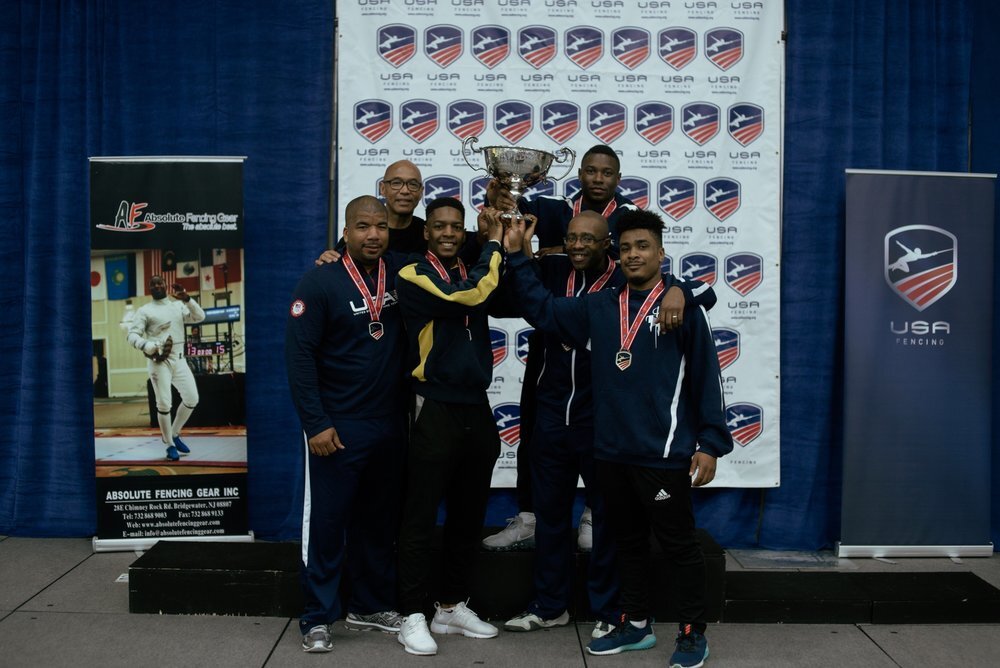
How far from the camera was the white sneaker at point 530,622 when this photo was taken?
131 inches

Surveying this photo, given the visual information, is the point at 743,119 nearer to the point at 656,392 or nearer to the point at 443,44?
the point at 443,44

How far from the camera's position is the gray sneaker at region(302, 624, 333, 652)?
3.13 m

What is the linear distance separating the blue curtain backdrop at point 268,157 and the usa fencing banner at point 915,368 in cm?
17

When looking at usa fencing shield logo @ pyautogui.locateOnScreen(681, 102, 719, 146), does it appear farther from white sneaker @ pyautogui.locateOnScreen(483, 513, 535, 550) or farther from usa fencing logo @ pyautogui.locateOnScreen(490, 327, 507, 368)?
white sneaker @ pyautogui.locateOnScreen(483, 513, 535, 550)

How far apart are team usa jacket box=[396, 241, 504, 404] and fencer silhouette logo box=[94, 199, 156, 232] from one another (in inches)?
68.1

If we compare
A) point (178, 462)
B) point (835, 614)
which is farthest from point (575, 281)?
point (178, 462)

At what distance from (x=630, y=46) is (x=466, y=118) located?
0.89 meters

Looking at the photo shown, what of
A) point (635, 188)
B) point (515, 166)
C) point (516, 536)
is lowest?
point (516, 536)

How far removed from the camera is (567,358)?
320 cm

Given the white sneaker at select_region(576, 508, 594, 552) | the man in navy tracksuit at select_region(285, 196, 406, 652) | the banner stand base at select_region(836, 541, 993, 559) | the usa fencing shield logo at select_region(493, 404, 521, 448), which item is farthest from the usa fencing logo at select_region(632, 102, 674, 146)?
the banner stand base at select_region(836, 541, 993, 559)

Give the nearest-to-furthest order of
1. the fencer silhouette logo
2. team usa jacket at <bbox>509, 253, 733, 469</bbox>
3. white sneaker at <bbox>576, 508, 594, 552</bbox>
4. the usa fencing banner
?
1. team usa jacket at <bbox>509, 253, 733, 469</bbox>
2. white sneaker at <bbox>576, 508, 594, 552</bbox>
3. the fencer silhouette logo
4. the usa fencing banner

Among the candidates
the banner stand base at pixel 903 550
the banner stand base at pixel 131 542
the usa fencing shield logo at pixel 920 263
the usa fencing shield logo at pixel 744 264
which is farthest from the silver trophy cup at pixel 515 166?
the banner stand base at pixel 903 550

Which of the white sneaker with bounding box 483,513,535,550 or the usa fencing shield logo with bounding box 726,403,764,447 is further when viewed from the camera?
the usa fencing shield logo with bounding box 726,403,764,447

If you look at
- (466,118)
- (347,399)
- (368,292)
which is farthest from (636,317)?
(466,118)
